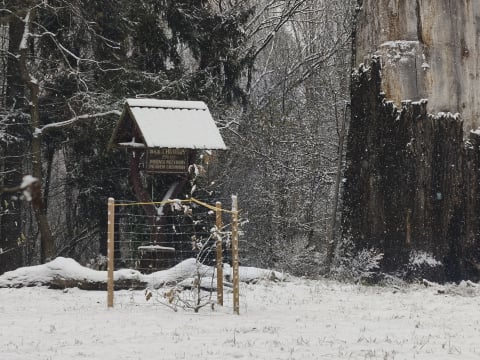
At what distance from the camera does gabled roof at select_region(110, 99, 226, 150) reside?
1203 centimetres

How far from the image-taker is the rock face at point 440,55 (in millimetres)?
12242

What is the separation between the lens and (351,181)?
13367 mm

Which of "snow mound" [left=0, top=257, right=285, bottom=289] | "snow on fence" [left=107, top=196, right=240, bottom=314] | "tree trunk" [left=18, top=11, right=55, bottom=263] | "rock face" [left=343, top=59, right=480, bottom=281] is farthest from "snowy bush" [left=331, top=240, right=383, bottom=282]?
"tree trunk" [left=18, top=11, right=55, bottom=263]

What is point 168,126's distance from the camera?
12297mm

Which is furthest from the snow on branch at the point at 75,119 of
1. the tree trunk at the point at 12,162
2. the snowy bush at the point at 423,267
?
the snowy bush at the point at 423,267

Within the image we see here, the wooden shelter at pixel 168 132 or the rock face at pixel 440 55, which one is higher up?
the rock face at pixel 440 55

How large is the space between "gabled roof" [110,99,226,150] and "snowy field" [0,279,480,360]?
2.58 metres

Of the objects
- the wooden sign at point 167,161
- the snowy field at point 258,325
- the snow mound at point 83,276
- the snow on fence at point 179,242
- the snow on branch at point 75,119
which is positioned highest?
the snow on branch at point 75,119

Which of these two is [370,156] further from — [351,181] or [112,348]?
[112,348]

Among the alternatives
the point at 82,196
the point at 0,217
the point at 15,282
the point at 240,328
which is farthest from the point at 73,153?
the point at 240,328

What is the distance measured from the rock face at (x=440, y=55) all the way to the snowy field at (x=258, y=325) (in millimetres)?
3206

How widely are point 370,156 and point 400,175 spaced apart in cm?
73

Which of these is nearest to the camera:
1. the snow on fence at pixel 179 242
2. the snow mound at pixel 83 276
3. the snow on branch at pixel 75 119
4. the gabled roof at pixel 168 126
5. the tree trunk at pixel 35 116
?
the snow on fence at pixel 179 242

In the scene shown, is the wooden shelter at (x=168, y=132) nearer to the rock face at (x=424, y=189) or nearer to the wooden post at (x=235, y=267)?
the rock face at (x=424, y=189)
